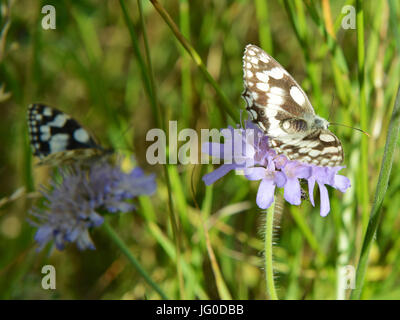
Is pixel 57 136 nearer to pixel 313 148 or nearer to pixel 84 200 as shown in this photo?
pixel 84 200

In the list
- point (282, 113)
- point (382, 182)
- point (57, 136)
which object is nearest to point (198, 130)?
point (57, 136)

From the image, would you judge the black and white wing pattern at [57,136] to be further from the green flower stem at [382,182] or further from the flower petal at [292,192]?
the green flower stem at [382,182]

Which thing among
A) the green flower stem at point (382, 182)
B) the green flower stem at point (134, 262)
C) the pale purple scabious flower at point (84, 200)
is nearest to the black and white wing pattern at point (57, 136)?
the pale purple scabious flower at point (84, 200)

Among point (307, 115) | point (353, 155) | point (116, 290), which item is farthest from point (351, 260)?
point (116, 290)

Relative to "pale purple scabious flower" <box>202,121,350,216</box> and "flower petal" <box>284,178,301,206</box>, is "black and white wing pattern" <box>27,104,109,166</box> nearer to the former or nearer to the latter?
"pale purple scabious flower" <box>202,121,350,216</box>

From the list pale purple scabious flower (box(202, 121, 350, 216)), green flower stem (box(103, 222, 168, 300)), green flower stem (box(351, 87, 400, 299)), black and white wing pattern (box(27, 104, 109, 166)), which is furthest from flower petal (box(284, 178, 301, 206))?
black and white wing pattern (box(27, 104, 109, 166))
